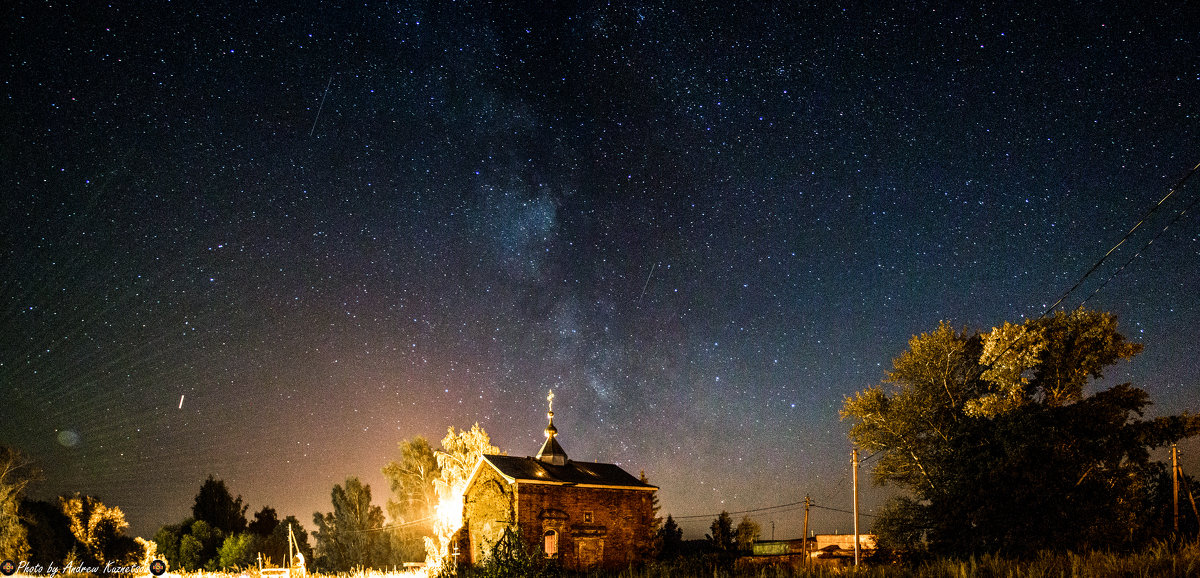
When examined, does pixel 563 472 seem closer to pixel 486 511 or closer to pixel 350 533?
pixel 486 511

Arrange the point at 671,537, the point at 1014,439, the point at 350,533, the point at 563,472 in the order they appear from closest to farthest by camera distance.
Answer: the point at 1014,439 → the point at 563,472 → the point at 671,537 → the point at 350,533

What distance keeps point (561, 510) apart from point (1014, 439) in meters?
20.2

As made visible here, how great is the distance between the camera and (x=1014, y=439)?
3095 cm

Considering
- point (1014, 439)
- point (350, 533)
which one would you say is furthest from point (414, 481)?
point (1014, 439)

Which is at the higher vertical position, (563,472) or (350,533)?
(563,472)

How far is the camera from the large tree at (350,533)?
5962cm

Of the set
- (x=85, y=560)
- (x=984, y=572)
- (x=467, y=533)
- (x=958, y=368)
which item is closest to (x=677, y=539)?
(x=467, y=533)

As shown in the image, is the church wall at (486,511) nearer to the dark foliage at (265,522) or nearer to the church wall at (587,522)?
→ the church wall at (587,522)

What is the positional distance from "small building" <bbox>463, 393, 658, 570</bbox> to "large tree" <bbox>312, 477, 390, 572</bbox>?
25.9m

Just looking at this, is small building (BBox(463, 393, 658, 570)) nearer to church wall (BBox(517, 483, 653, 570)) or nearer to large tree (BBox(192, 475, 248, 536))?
church wall (BBox(517, 483, 653, 570))

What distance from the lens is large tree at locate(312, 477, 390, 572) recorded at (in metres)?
59.6

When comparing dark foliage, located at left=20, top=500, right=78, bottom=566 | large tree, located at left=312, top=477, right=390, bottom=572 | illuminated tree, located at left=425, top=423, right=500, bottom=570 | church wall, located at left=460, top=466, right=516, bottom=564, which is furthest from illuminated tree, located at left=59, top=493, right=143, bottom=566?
church wall, located at left=460, top=466, right=516, bottom=564

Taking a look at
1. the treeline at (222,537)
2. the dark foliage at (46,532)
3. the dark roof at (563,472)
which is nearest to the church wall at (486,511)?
the dark roof at (563,472)

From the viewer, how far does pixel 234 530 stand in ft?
224
